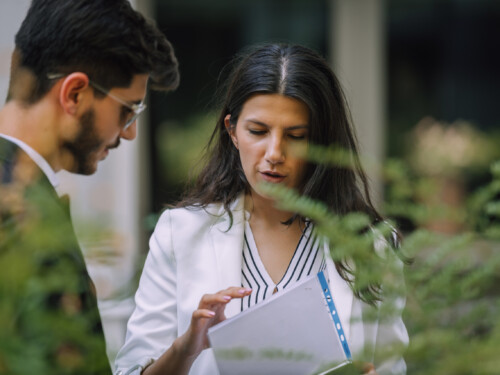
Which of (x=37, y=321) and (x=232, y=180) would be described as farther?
(x=232, y=180)

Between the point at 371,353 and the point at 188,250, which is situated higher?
the point at 371,353

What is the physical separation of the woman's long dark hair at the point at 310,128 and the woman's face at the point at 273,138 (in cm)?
3

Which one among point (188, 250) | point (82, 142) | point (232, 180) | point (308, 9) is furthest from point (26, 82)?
point (308, 9)

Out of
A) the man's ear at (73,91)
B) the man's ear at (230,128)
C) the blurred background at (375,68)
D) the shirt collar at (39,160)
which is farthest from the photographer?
the blurred background at (375,68)

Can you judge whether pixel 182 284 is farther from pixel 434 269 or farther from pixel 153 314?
pixel 434 269

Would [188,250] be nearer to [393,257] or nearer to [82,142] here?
[82,142]

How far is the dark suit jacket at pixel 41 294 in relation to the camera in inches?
29.4

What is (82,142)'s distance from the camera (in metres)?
1.60

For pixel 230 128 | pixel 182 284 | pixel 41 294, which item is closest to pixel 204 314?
pixel 182 284

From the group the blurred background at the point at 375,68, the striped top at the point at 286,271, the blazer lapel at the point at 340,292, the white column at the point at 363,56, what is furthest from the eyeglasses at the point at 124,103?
the white column at the point at 363,56

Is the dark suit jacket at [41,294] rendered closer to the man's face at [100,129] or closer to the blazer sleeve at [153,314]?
the man's face at [100,129]

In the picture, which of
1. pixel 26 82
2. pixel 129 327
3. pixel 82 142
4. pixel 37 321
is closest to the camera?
pixel 37 321

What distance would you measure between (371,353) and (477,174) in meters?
5.14

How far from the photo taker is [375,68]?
5.86 meters
